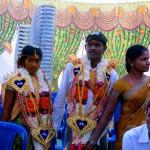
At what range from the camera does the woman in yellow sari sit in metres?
2.12

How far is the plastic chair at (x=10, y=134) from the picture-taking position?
226cm

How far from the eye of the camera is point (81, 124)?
2.28 metres

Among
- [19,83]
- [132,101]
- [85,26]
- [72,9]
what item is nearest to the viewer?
[132,101]

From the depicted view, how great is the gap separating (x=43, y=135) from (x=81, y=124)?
0.90 feet

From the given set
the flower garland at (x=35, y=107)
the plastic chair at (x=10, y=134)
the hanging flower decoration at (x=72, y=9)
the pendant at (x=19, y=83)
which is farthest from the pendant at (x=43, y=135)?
the hanging flower decoration at (x=72, y=9)

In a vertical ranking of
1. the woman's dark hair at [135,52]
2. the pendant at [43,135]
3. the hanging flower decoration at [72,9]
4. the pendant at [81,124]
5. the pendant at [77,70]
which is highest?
the hanging flower decoration at [72,9]

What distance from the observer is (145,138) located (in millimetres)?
1650

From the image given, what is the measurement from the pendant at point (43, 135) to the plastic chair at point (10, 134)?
Result: 113mm

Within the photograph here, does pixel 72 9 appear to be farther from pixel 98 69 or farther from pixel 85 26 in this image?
pixel 98 69

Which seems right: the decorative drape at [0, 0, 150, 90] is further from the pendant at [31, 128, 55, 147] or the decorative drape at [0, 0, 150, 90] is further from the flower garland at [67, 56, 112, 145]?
the flower garland at [67, 56, 112, 145]

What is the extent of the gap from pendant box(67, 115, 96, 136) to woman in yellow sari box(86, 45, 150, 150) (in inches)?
2.5

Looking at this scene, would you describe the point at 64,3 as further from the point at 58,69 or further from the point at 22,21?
the point at 58,69

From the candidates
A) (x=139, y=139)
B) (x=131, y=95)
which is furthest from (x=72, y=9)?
(x=139, y=139)

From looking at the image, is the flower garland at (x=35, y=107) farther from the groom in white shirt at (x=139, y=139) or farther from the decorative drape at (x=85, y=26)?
the decorative drape at (x=85, y=26)
